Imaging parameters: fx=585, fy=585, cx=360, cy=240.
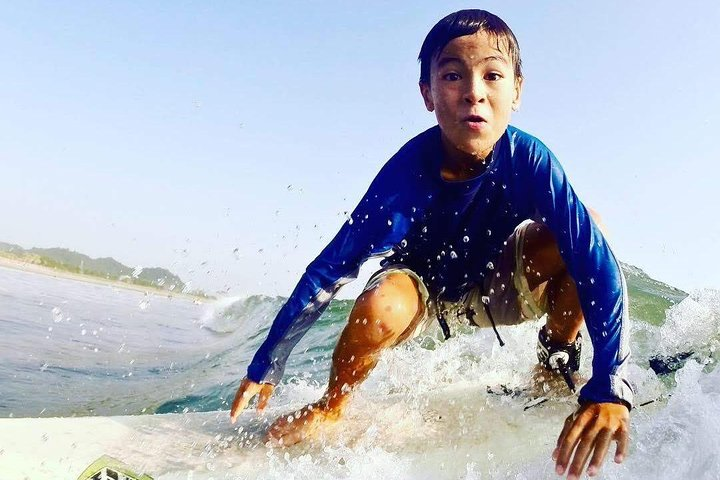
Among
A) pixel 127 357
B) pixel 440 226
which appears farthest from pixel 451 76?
pixel 127 357

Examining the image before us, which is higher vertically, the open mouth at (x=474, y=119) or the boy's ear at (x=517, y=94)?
the boy's ear at (x=517, y=94)

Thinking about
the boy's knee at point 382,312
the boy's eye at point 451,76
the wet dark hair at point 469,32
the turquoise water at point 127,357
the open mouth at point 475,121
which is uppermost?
the wet dark hair at point 469,32

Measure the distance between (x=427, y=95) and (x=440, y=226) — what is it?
505 mm

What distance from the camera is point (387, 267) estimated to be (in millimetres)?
2359

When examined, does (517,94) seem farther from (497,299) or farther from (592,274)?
(497,299)

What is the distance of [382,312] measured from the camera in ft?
6.72

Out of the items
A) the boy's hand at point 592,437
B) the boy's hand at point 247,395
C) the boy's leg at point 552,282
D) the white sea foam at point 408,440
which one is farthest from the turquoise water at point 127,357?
the boy's hand at point 592,437

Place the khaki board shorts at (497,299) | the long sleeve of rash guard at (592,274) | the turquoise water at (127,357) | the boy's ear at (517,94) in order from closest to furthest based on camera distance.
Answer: the long sleeve of rash guard at (592,274) < the boy's ear at (517,94) < the khaki board shorts at (497,299) < the turquoise water at (127,357)

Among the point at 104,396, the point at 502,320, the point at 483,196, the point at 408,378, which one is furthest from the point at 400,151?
the point at 104,396

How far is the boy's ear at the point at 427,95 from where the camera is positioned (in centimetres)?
219

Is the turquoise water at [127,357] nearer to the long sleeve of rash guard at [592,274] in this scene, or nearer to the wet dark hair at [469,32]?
the long sleeve of rash guard at [592,274]

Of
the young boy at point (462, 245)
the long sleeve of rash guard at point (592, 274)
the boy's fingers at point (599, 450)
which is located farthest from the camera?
the young boy at point (462, 245)

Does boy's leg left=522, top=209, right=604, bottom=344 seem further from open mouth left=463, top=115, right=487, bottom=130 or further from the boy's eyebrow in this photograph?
the boy's eyebrow

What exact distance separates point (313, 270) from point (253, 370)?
0.42 m
